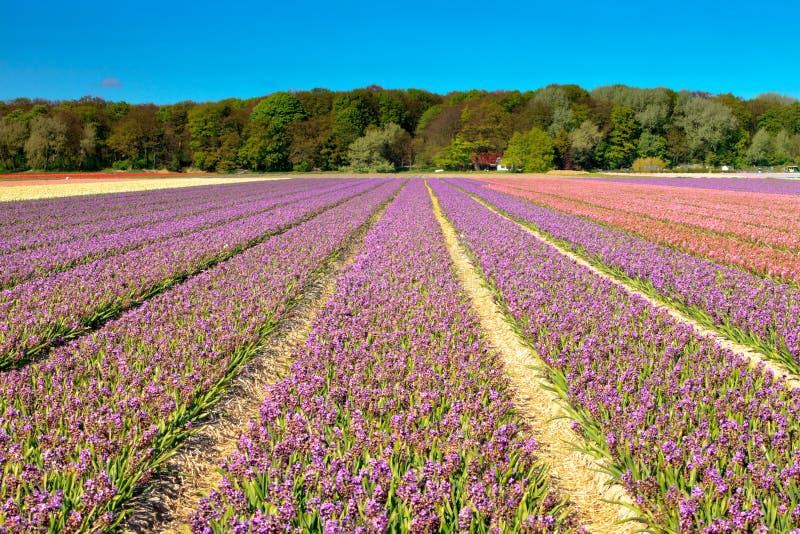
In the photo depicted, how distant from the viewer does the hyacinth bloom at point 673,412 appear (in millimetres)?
2973

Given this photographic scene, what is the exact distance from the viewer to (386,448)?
11.2ft

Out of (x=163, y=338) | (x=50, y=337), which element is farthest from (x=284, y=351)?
(x=50, y=337)

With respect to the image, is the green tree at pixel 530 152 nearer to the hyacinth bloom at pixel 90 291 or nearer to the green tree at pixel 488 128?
the green tree at pixel 488 128

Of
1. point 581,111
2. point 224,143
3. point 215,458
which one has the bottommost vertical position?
point 215,458

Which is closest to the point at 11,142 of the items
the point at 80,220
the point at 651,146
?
the point at 80,220

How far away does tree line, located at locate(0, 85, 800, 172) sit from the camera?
336ft

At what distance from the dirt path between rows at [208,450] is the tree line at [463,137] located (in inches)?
3899

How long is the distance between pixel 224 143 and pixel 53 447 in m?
112

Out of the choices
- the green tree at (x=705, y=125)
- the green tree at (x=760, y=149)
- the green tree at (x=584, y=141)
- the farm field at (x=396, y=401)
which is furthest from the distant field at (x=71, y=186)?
the green tree at (x=760, y=149)

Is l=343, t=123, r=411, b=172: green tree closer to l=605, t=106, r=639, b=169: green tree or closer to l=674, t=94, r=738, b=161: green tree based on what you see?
l=605, t=106, r=639, b=169: green tree

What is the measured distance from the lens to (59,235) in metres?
14.3

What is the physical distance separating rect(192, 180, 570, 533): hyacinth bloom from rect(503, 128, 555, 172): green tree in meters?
98.5

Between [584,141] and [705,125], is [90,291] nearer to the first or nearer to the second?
[584,141]

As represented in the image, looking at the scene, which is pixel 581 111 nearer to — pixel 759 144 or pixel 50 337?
pixel 759 144
